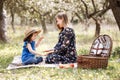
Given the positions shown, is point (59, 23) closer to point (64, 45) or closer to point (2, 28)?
point (64, 45)

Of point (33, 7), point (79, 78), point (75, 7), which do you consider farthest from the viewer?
point (75, 7)

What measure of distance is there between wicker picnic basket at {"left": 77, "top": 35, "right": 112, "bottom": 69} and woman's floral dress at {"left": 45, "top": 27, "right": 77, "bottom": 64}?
0.60 metres

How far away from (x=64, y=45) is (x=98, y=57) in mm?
1113

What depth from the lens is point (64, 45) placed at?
1029 cm

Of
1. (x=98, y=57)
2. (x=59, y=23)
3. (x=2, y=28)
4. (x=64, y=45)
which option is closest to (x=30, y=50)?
(x=64, y=45)

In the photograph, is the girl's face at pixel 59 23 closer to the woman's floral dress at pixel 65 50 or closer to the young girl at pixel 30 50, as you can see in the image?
the woman's floral dress at pixel 65 50

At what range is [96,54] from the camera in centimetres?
1057

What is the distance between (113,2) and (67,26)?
76.8 inches

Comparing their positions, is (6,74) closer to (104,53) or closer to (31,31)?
(31,31)

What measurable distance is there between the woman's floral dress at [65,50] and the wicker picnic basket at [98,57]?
0.60 metres

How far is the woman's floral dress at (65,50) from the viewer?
10250 mm

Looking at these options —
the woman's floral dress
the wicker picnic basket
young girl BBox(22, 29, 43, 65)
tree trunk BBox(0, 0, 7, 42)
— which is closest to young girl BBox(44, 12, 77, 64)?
the woman's floral dress

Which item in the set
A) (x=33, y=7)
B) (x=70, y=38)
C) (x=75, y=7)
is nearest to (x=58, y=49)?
(x=70, y=38)

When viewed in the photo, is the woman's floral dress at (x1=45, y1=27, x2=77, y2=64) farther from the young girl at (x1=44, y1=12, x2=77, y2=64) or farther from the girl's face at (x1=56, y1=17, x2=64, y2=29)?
the girl's face at (x1=56, y1=17, x2=64, y2=29)
